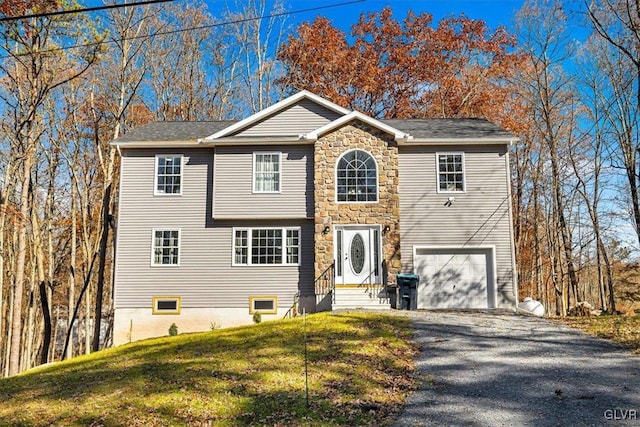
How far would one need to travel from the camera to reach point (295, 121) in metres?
17.1

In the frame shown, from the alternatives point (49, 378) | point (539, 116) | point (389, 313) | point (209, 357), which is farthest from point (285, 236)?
Answer: point (539, 116)

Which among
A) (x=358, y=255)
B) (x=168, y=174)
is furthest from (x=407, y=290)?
(x=168, y=174)

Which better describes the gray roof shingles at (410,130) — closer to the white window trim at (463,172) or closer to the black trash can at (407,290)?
the white window trim at (463,172)

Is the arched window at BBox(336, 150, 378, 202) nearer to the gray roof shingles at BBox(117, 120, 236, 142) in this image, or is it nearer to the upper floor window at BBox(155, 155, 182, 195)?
the gray roof shingles at BBox(117, 120, 236, 142)

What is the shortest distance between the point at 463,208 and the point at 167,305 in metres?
9.91

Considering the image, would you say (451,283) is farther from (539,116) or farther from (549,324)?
(539,116)

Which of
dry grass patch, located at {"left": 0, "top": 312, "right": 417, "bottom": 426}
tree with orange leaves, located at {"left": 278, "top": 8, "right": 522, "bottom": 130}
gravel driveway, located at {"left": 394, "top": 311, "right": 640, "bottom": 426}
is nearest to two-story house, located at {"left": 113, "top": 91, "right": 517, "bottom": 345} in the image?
gravel driveway, located at {"left": 394, "top": 311, "right": 640, "bottom": 426}

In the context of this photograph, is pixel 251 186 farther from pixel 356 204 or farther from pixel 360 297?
pixel 360 297

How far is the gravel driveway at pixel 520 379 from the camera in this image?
6582 mm

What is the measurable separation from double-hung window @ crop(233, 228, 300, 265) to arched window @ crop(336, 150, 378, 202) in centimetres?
199

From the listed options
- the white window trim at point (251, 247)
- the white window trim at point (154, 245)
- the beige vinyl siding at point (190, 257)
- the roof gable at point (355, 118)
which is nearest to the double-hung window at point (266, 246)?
the white window trim at point (251, 247)

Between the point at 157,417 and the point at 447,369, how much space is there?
15.8 ft

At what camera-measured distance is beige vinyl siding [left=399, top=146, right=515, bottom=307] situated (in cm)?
1612

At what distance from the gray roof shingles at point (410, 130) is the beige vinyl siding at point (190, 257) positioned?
115 centimetres
